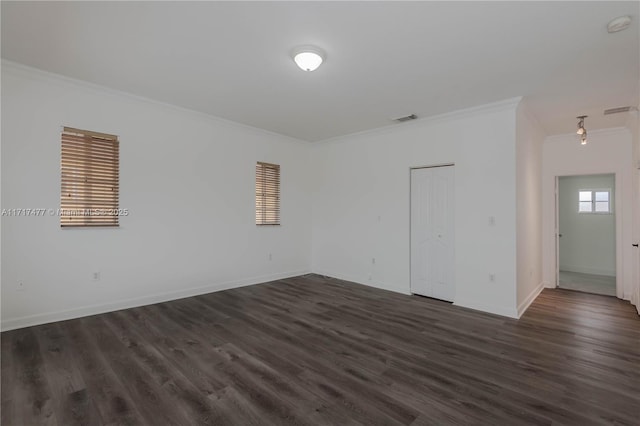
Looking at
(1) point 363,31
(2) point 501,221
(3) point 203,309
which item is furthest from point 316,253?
(1) point 363,31

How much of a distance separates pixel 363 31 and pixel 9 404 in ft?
12.7

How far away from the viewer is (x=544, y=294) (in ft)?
17.2

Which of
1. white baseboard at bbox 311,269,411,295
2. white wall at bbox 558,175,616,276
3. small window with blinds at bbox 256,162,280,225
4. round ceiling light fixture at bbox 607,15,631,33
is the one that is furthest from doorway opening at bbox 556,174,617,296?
small window with blinds at bbox 256,162,280,225

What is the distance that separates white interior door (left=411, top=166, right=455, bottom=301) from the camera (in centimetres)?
472

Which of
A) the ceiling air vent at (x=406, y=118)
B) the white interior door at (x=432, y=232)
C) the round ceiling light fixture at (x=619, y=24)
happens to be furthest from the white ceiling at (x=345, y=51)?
the white interior door at (x=432, y=232)

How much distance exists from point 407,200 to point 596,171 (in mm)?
3403

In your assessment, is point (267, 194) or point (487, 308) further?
point (267, 194)

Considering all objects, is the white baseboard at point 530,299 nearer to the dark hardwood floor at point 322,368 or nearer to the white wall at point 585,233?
the dark hardwood floor at point 322,368

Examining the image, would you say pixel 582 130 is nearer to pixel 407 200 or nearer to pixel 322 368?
pixel 407 200

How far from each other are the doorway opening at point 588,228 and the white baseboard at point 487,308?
11.8ft

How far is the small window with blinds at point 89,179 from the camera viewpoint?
3699 millimetres

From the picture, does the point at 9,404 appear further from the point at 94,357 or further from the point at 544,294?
the point at 544,294

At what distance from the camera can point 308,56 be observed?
2.88 m

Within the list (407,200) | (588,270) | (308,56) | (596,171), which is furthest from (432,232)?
(588,270)
